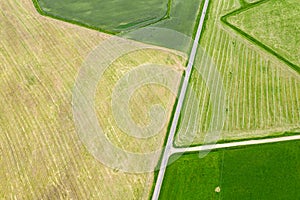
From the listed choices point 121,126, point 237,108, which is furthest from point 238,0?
point 121,126

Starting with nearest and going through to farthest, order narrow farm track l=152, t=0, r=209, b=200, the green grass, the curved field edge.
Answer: narrow farm track l=152, t=0, r=209, b=200
the curved field edge
the green grass

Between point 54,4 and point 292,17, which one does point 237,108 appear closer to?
point 292,17

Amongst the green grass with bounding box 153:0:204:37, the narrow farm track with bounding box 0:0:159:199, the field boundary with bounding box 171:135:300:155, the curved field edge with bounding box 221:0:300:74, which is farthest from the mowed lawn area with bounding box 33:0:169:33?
the field boundary with bounding box 171:135:300:155

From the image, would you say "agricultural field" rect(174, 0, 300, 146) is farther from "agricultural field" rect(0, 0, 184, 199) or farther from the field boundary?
"agricultural field" rect(0, 0, 184, 199)

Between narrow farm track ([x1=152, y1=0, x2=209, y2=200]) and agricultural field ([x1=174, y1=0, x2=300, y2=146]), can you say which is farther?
agricultural field ([x1=174, y1=0, x2=300, y2=146])

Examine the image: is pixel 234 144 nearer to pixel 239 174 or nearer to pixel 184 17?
pixel 239 174

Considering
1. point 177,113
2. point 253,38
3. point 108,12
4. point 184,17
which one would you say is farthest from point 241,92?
point 108,12

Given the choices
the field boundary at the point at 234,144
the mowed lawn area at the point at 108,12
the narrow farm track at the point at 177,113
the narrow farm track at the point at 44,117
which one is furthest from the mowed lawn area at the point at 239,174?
the mowed lawn area at the point at 108,12
